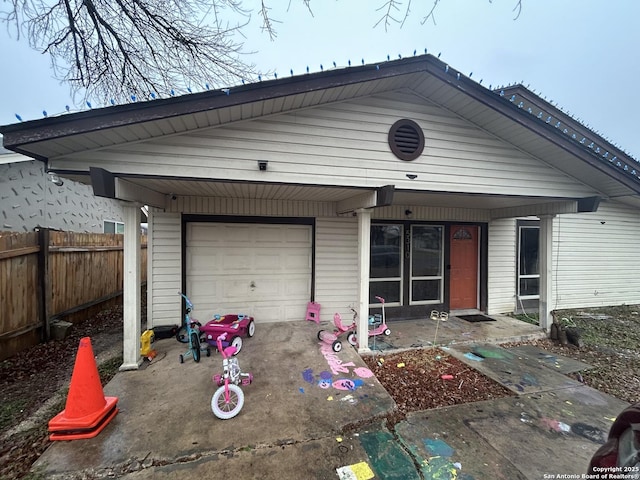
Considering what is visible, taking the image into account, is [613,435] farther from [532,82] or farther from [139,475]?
[532,82]

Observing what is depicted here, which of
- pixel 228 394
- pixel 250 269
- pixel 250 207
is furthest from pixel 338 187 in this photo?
pixel 228 394

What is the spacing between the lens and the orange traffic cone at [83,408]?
256cm

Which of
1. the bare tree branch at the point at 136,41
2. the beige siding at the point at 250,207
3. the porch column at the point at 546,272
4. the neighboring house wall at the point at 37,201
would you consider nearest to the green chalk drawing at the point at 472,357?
the porch column at the point at 546,272

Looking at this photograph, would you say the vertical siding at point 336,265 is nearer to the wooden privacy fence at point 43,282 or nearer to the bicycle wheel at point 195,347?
the bicycle wheel at point 195,347

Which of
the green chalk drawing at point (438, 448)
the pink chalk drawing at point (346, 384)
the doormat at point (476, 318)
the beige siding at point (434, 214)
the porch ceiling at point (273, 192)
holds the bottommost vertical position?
the green chalk drawing at point (438, 448)

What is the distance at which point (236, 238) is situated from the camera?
17.9 ft

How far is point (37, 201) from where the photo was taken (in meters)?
7.68

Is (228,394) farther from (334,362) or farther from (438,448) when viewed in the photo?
(438,448)

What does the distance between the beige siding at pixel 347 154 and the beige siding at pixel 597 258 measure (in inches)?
155

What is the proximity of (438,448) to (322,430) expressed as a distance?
110cm

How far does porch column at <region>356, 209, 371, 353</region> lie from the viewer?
14.7ft

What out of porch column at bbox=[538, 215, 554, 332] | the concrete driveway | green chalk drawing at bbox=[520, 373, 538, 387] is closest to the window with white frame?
the concrete driveway

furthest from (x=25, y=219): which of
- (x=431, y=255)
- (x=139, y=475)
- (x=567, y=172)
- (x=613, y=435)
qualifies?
(x=567, y=172)

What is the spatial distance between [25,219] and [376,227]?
9361 mm
